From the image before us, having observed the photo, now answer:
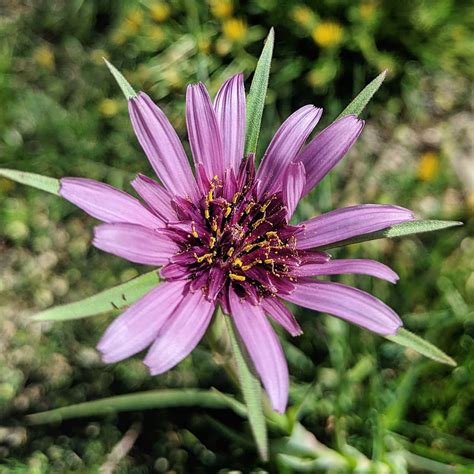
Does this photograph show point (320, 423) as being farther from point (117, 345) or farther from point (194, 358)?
point (117, 345)

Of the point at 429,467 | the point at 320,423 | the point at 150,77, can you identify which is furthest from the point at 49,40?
the point at 429,467

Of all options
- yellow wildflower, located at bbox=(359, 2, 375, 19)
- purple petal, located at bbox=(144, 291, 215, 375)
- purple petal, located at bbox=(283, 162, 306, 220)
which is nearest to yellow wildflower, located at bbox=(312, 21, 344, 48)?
yellow wildflower, located at bbox=(359, 2, 375, 19)

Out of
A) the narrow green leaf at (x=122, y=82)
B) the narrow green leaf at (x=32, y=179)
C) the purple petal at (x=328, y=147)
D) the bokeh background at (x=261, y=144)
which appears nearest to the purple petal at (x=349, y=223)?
the purple petal at (x=328, y=147)

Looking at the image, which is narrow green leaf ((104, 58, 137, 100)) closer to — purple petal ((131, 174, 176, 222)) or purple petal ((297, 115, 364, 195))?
purple petal ((131, 174, 176, 222))

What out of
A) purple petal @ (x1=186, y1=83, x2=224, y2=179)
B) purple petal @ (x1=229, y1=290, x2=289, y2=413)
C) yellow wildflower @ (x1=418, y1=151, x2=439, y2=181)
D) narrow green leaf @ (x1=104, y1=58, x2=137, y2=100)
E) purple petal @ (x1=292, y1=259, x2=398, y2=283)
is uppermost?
yellow wildflower @ (x1=418, y1=151, x2=439, y2=181)

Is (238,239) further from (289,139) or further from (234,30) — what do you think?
(234,30)
